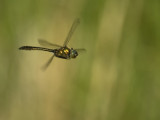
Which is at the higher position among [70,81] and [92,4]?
[92,4]

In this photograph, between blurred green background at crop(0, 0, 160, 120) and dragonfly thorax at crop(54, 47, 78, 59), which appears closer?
dragonfly thorax at crop(54, 47, 78, 59)

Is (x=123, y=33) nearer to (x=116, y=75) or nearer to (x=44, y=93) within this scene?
(x=116, y=75)

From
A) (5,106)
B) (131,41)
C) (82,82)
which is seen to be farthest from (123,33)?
(5,106)

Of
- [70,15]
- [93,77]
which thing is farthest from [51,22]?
[93,77]

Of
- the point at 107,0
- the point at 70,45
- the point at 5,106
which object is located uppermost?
the point at 107,0

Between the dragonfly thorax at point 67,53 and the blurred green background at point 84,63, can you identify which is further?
the blurred green background at point 84,63

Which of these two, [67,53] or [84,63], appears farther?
[84,63]
